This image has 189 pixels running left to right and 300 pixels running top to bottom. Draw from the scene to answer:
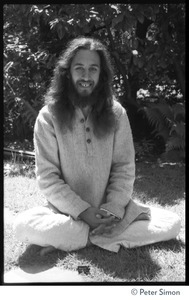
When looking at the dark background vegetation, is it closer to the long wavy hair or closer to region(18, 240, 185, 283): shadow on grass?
the long wavy hair

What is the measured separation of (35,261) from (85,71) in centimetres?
157

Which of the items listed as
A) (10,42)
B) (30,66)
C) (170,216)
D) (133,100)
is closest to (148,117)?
(133,100)

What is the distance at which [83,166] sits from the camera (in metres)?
3.39

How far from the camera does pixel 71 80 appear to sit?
11.2 ft

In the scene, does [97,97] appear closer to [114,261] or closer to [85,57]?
[85,57]

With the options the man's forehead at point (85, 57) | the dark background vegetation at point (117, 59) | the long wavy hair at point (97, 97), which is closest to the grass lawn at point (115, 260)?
the long wavy hair at point (97, 97)

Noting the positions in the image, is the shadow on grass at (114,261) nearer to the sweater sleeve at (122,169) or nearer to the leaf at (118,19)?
the sweater sleeve at (122,169)

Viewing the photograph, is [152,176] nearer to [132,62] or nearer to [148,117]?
[148,117]

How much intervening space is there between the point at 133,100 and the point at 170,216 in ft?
13.6

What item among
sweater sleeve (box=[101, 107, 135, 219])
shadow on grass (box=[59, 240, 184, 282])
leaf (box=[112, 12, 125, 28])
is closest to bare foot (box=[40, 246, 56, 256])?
shadow on grass (box=[59, 240, 184, 282])

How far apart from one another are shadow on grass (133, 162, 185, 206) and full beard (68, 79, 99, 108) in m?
1.72

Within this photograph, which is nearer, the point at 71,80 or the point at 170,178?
the point at 71,80

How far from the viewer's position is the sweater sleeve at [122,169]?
11.1 ft

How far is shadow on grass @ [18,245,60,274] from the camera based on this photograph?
122 inches
